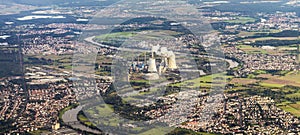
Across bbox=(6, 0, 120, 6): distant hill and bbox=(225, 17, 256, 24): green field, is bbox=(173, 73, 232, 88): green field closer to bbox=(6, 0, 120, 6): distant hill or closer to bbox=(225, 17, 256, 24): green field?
bbox=(225, 17, 256, 24): green field

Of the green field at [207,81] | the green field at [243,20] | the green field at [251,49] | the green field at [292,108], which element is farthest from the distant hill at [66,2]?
the green field at [292,108]

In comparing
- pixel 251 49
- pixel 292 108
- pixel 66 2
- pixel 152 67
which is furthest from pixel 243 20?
pixel 66 2

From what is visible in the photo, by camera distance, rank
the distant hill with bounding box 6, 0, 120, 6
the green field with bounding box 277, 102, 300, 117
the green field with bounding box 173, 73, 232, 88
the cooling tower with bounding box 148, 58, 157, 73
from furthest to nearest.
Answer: the distant hill with bounding box 6, 0, 120, 6 < the cooling tower with bounding box 148, 58, 157, 73 < the green field with bounding box 173, 73, 232, 88 < the green field with bounding box 277, 102, 300, 117

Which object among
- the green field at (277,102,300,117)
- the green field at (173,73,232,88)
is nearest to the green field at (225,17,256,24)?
the green field at (173,73,232,88)

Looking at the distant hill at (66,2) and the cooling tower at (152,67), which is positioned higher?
the cooling tower at (152,67)

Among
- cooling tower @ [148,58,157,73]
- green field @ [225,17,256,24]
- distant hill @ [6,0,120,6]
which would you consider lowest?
distant hill @ [6,0,120,6]

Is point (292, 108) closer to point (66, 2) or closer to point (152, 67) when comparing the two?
point (152, 67)

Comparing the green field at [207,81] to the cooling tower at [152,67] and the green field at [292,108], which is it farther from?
the green field at [292,108]

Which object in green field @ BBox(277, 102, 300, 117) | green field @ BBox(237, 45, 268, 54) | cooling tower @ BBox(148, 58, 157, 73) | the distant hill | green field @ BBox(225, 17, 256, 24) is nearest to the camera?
green field @ BBox(277, 102, 300, 117)

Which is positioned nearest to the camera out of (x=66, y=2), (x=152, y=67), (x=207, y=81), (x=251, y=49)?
(x=207, y=81)

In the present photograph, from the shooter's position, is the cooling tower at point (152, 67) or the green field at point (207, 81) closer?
the green field at point (207, 81)

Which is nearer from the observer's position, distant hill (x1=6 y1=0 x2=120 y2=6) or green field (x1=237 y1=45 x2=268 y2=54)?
green field (x1=237 y1=45 x2=268 y2=54)
